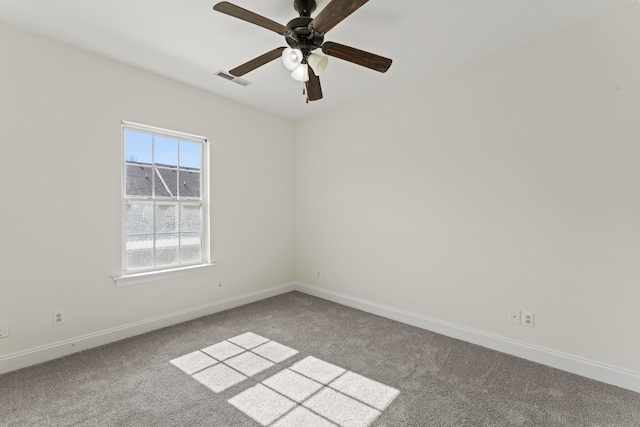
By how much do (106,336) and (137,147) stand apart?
1.82m

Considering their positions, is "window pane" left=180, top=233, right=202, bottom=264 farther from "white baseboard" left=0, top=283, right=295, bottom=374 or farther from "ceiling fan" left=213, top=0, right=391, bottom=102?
"ceiling fan" left=213, top=0, right=391, bottom=102

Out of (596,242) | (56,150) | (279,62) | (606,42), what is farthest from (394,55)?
(56,150)

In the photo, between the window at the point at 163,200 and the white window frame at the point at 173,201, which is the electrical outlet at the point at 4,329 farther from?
the window at the point at 163,200

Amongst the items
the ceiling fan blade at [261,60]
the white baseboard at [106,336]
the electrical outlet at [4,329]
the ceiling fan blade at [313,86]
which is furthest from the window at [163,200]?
the ceiling fan blade at [313,86]

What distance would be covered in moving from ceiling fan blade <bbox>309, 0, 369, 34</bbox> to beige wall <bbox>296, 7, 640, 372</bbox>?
169 cm

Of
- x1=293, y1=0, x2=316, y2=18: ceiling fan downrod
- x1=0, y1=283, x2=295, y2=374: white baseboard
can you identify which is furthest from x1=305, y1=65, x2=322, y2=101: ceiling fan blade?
x1=0, y1=283, x2=295, y2=374: white baseboard

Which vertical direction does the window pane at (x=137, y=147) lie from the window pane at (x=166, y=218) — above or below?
above

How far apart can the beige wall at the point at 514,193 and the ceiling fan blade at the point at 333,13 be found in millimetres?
1689

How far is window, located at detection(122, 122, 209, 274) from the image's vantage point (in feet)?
9.68

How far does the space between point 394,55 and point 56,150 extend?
118 inches

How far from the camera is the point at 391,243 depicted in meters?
3.39

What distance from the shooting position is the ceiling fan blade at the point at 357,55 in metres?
1.95

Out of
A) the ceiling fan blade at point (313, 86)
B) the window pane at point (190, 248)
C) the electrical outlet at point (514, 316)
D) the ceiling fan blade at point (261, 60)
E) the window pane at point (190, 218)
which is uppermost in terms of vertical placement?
the ceiling fan blade at point (261, 60)

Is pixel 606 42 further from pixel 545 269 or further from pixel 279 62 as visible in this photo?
pixel 279 62
